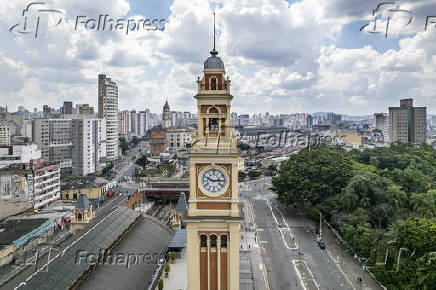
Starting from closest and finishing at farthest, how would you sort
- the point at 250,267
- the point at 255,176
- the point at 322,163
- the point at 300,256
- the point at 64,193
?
the point at 250,267 → the point at 300,256 → the point at 322,163 → the point at 64,193 → the point at 255,176

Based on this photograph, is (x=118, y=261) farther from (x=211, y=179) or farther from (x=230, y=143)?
(x=230, y=143)

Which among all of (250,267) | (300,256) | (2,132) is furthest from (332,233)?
(2,132)

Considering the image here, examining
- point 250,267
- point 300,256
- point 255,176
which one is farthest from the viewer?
point 255,176

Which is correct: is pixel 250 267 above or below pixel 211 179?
below

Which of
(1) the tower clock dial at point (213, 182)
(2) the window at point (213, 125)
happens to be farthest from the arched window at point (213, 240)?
(2) the window at point (213, 125)

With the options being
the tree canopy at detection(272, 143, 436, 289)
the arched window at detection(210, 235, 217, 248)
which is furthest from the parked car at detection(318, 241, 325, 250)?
the arched window at detection(210, 235, 217, 248)

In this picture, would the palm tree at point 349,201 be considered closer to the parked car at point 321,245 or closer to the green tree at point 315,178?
the green tree at point 315,178

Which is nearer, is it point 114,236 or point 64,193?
point 114,236

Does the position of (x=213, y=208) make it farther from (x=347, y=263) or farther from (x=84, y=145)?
(x=84, y=145)
